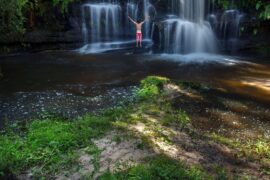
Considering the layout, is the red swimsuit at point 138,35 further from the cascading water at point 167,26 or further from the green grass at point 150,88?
the green grass at point 150,88

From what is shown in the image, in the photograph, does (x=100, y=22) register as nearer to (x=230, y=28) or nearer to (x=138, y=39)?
(x=138, y=39)

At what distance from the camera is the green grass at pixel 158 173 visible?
215 inches

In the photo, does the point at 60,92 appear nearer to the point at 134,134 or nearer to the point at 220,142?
the point at 134,134

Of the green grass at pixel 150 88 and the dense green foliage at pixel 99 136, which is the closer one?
the dense green foliage at pixel 99 136

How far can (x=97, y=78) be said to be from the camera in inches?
458

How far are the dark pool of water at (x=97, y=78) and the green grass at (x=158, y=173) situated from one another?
9.16 ft

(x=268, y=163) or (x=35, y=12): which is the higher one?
(x=35, y=12)

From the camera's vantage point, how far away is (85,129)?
7.00m

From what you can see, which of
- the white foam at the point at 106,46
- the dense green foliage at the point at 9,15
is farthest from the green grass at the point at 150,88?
the white foam at the point at 106,46

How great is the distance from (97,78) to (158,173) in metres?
6.40

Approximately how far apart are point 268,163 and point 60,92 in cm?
542

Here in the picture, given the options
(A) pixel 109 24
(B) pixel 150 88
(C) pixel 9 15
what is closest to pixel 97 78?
(B) pixel 150 88

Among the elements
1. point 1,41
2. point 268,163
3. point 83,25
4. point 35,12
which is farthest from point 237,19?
point 268,163

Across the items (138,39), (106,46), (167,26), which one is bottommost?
(106,46)
